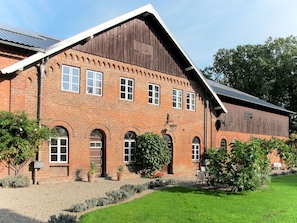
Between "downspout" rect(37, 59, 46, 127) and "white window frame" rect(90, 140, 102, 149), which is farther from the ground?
"downspout" rect(37, 59, 46, 127)

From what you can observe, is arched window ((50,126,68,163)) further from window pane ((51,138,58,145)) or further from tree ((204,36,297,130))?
tree ((204,36,297,130))

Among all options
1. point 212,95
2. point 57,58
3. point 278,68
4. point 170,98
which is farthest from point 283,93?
point 57,58

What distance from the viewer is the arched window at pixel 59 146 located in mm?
14578

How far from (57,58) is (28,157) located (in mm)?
4835

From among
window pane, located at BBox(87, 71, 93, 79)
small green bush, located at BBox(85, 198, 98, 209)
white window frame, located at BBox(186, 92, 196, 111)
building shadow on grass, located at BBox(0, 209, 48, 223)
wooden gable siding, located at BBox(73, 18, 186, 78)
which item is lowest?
building shadow on grass, located at BBox(0, 209, 48, 223)

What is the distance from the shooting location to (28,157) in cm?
1338

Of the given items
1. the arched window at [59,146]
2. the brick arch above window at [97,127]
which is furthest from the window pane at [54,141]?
the brick arch above window at [97,127]

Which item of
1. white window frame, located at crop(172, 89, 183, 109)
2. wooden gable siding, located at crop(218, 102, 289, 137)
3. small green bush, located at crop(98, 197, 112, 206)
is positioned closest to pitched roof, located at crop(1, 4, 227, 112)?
white window frame, located at crop(172, 89, 183, 109)

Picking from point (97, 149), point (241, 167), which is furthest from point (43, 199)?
point (241, 167)

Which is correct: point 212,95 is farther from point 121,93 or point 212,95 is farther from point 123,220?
point 123,220

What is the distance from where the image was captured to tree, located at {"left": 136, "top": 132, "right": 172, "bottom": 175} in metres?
17.6

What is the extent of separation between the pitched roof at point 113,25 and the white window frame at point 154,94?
297cm

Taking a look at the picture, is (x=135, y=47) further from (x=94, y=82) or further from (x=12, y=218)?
(x=12, y=218)

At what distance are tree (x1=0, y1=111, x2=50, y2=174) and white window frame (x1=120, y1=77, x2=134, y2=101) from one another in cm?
551
